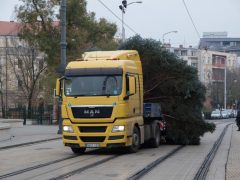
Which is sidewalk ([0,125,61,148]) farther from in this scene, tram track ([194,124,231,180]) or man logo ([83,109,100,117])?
tram track ([194,124,231,180])

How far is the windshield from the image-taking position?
60.4ft

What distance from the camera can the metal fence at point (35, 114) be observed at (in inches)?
1955

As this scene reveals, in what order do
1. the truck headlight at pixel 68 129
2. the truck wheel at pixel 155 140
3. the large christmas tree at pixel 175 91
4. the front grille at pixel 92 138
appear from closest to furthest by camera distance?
the front grille at pixel 92 138 → the truck headlight at pixel 68 129 → the truck wheel at pixel 155 140 → the large christmas tree at pixel 175 91

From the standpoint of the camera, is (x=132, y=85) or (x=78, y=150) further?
(x=78, y=150)

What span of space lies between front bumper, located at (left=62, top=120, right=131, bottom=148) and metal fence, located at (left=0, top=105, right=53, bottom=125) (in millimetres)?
29426

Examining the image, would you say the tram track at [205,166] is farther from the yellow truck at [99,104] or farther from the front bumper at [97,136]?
the front bumper at [97,136]

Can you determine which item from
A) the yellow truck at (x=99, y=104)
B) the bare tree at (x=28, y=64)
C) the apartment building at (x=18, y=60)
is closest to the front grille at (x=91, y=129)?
the yellow truck at (x=99, y=104)

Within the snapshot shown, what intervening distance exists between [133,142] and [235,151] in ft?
13.0

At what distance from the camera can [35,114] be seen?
174 feet

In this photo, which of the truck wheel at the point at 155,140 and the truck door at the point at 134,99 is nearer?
the truck door at the point at 134,99

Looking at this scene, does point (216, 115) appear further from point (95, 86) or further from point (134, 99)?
point (95, 86)

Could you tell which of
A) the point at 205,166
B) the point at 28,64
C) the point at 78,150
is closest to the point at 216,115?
the point at 28,64

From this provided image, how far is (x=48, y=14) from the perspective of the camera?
46.7 metres

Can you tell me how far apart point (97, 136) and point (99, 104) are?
1048mm
